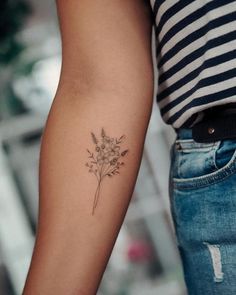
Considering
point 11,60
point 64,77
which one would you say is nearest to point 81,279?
point 64,77

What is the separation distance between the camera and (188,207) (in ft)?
2.43

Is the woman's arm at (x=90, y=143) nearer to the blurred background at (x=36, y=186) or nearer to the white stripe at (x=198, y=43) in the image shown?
the white stripe at (x=198, y=43)

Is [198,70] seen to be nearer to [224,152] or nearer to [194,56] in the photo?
[194,56]

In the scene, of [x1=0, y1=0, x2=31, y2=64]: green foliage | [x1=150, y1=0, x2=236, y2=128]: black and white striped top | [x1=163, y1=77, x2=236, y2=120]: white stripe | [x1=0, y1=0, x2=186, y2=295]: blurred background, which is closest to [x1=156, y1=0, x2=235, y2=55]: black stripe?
[x1=150, y1=0, x2=236, y2=128]: black and white striped top

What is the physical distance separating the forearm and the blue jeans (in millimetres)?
79

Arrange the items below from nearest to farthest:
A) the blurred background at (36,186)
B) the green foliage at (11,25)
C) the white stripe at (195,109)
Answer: the white stripe at (195,109) → the green foliage at (11,25) → the blurred background at (36,186)

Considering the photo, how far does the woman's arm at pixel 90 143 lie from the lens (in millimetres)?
697

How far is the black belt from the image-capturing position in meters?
0.68

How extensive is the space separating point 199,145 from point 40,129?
9.94 ft

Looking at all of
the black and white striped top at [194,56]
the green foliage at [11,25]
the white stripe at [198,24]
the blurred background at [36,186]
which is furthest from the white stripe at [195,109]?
the blurred background at [36,186]

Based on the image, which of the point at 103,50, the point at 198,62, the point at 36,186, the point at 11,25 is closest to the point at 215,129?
the point at 198,62

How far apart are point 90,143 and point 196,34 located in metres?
0.23

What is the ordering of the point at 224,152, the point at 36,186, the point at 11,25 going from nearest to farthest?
the point at 224,152 < the point at 11,25 < the point at 36,186

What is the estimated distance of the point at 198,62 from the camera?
729 mm
